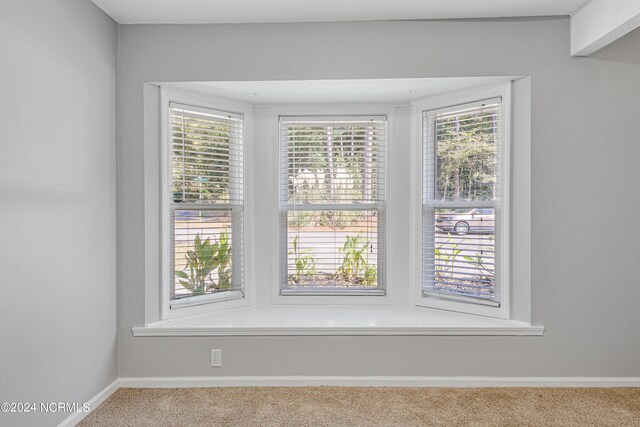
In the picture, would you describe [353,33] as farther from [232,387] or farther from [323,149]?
[232,387]

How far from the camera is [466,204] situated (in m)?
2.94

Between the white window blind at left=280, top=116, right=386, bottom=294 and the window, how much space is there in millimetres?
365

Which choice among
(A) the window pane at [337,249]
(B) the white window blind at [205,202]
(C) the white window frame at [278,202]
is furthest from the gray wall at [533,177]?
(A) the window pane at [337,249]

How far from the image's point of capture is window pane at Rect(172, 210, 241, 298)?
9.62ft

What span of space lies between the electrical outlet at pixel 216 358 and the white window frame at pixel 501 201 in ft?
4.75

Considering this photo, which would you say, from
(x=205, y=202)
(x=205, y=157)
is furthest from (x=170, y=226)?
(x=205, y=157)

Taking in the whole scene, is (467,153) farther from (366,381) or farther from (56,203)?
(56,203)

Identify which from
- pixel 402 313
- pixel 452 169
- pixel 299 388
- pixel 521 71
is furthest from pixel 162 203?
pixel 521 71

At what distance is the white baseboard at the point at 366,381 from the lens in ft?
8.66

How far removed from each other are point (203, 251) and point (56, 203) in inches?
43.4

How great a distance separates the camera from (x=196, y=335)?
2691 millimetres

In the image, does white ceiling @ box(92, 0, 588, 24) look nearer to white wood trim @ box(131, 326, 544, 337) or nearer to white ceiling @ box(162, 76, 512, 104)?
white ceiling @ box(162, 76, 512, 104)

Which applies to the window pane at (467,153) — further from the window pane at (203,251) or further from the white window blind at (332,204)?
the window pane at (203,251)

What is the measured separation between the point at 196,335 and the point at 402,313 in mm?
1398
